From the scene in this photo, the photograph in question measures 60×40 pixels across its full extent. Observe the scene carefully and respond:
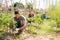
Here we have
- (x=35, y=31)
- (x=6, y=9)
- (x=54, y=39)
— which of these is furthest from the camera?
(x=6, y=9)

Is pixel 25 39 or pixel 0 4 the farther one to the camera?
pixel 0 4

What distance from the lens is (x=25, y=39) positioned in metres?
4.48

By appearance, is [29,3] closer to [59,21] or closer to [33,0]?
[33,0]

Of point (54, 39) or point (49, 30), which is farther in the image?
point (49, 30)

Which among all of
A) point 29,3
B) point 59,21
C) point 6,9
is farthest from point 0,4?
point 59,21

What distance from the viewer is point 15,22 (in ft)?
14.1

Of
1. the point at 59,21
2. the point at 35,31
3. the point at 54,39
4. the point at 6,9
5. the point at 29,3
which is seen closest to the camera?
the point at 54,39

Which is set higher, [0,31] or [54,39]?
[0,31]

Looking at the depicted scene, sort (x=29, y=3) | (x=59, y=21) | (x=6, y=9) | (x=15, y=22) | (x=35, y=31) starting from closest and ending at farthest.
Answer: (x=15, y=22)
(x=35, y=31)
(x=6, y=9)
(x=59, y=21)
(x=29, y=3)

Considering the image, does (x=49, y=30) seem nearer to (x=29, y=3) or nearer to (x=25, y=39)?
(x=25, y=39)

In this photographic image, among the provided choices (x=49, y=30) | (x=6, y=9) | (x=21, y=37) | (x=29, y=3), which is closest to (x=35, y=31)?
(x=49, y=30)

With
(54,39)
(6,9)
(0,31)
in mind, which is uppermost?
(6,9)

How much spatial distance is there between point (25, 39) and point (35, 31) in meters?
0.70

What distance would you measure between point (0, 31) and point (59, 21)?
220 cm
